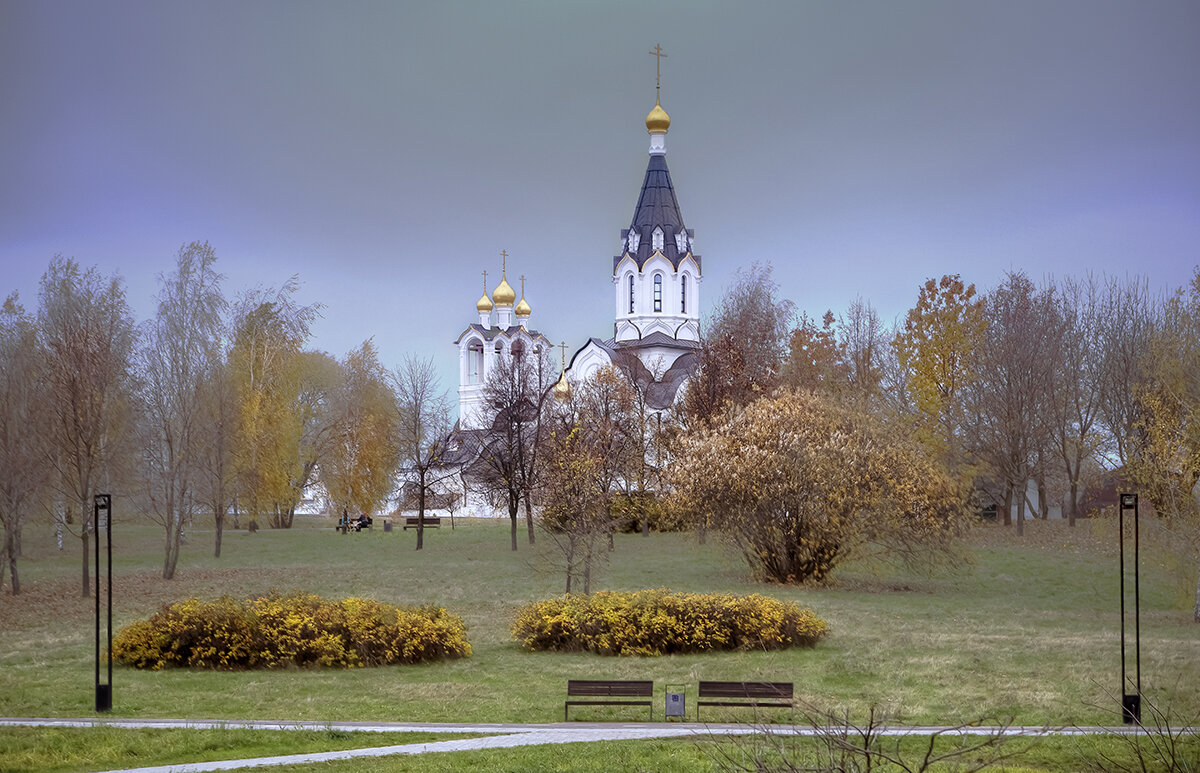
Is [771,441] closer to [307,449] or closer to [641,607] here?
[641,607]

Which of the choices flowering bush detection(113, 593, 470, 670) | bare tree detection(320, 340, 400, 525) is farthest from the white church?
flowering bush detection(113, 593, 470, 670)

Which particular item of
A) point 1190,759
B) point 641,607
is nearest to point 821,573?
point 641,607

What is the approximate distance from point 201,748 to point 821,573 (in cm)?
1948

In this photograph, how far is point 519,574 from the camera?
3147cm

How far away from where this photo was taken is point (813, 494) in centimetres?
2902

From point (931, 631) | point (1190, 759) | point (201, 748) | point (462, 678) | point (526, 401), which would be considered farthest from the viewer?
point (526, 401)

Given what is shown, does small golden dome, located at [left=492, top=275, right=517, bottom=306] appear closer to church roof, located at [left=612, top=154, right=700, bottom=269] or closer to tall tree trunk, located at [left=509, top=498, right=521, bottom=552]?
church roof, located at [left=612, top=154, right=700, bottom=269]

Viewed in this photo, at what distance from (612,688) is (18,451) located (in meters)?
18.3

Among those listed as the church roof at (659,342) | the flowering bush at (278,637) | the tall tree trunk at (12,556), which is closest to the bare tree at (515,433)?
the church roof at (659,342)

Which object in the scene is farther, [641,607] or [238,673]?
[641,607]

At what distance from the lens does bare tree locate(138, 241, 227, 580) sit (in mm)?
31859

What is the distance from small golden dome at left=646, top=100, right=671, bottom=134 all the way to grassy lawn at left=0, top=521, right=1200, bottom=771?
29912mm

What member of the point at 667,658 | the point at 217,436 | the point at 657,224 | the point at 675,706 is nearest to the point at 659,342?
the point at 657,224

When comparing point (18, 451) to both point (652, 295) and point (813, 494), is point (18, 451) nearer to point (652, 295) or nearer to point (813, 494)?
point (813, 494)
